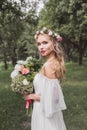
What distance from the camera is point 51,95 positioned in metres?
5.88

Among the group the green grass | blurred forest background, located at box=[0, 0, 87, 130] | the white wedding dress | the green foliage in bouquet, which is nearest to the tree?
blurred forest background, located at box=[0, 0, 87, 130]

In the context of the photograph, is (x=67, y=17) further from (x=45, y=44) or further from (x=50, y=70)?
(x=50, y=70)

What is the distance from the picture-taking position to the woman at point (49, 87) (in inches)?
232

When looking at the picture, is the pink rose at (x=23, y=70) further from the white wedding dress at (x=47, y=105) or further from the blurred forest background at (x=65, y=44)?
the blurred forest background at (x=65, y=44)

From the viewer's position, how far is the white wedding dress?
587 cm

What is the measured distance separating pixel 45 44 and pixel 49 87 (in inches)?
25.7

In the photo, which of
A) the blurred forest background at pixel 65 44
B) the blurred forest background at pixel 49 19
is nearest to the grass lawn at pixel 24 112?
the blurred forest background at pixel 65 44

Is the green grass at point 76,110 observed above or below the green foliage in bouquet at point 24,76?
below

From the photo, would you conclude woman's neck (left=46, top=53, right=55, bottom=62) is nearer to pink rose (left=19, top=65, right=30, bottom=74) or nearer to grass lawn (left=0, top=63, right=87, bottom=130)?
pink rose (left=19, top=65, right=30, bottom=74)

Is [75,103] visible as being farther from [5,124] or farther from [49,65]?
[49,65]

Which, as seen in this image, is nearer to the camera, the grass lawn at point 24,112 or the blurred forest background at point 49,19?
the grass lawn at point 24,112

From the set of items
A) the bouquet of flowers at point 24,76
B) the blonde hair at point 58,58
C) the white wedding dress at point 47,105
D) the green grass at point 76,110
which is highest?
the blonde hair at point 58,58

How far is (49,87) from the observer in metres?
5.85

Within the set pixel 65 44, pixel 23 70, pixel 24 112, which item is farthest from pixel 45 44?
pixel 65 44
